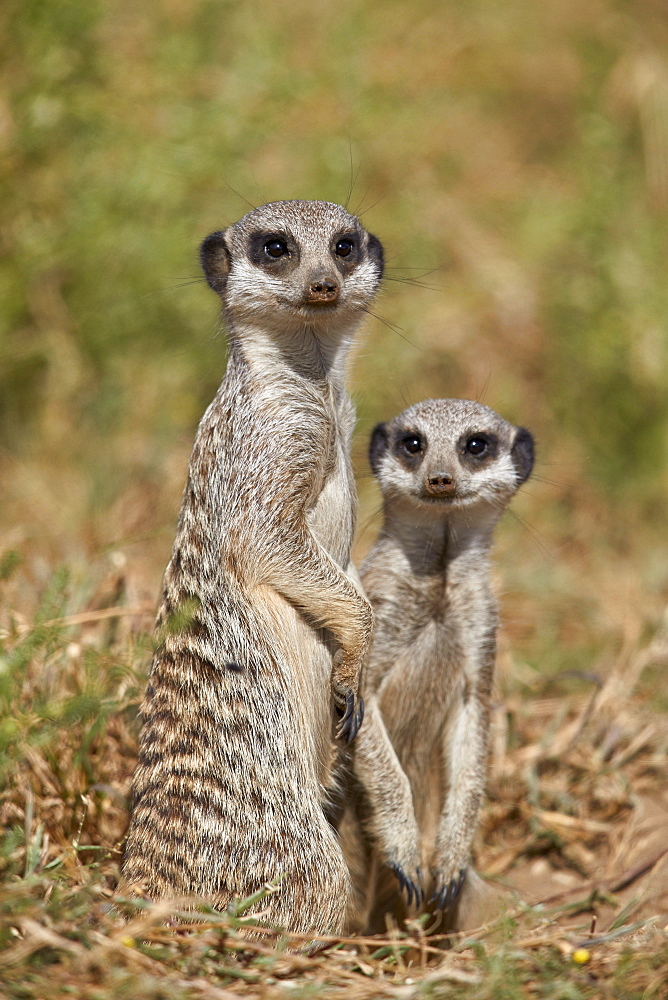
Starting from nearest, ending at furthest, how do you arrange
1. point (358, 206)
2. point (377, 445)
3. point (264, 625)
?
point (264, 625)
point (377, 445)
point (358, 206)

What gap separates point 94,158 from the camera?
219 inches

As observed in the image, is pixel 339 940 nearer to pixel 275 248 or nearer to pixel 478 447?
pixel 478 447

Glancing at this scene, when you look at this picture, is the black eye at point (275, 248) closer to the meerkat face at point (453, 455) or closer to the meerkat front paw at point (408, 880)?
the meerkat face at point (453, 455)

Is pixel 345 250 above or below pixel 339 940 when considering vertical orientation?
above

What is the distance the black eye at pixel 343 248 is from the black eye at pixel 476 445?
2.47 ft

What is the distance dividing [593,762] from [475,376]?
3.17 m

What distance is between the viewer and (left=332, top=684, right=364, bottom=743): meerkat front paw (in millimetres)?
3133

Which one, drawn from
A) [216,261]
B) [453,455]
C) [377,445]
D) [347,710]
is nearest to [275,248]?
[216,261]

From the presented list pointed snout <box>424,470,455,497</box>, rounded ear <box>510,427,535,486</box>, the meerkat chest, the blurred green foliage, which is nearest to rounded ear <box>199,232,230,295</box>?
the meerkat chest

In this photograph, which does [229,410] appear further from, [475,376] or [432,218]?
[432,218]

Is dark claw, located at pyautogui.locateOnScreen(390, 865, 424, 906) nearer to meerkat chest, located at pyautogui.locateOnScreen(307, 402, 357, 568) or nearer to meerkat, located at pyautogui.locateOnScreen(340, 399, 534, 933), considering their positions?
meerkat, located at pyautogui.locateOnScreen(340, 399, 534, 933)

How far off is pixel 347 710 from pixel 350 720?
0.05m

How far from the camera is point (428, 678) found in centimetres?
347

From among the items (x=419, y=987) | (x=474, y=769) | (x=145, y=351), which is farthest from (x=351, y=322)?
(x=145, y=351)
